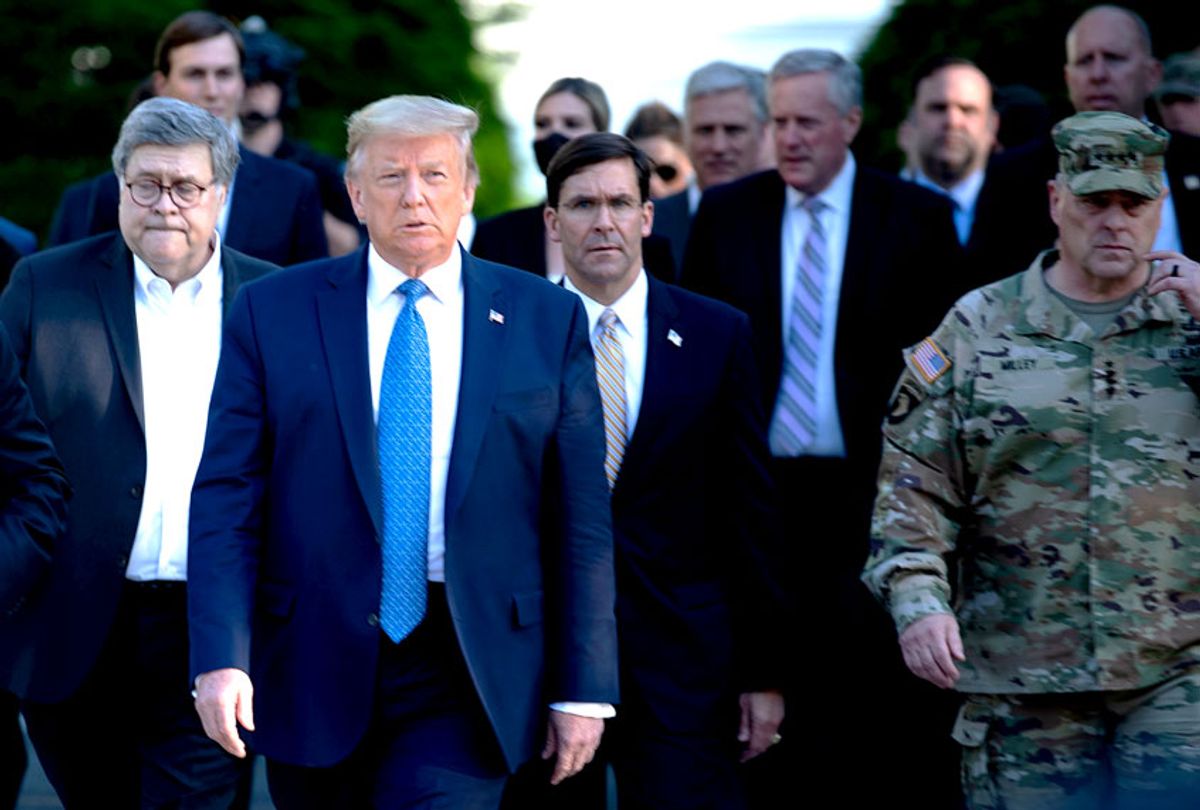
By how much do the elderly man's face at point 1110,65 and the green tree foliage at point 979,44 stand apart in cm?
266

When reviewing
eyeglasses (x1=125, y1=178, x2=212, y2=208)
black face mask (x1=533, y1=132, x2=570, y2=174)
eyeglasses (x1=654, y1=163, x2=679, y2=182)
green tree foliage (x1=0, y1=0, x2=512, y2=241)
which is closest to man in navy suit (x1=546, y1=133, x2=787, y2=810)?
eyeglasses (x1=125, y1=178, x2=212, y2=208)

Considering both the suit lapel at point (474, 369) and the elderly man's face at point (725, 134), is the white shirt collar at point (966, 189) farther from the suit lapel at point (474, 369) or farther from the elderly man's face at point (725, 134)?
the suit lapel at point (474, 369)

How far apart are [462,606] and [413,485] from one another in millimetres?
316

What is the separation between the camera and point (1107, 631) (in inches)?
220

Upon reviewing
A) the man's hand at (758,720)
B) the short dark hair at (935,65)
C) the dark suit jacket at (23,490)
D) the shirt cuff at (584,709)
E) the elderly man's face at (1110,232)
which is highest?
the short dark hair at (935,65)

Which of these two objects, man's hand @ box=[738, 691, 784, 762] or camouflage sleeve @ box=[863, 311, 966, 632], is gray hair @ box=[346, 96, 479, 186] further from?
man's hand @ box=[738, 691, 784, 762]

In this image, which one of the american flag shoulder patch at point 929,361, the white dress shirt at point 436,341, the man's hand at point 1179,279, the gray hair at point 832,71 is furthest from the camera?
the gray hair at point 832,71

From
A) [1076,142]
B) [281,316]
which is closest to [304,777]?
[281,316]

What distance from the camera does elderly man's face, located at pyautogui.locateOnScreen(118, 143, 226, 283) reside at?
619 cm

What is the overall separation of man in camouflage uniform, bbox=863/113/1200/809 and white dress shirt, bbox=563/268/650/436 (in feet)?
2.53

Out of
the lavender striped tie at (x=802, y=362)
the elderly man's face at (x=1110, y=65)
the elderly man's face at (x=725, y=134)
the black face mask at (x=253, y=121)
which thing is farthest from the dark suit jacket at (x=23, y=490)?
the elderly man's face at (x=1110, y=65)

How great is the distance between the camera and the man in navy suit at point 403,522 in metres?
5.22

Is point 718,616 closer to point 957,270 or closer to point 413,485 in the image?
point 413,485

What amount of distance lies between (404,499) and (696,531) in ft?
4.23
